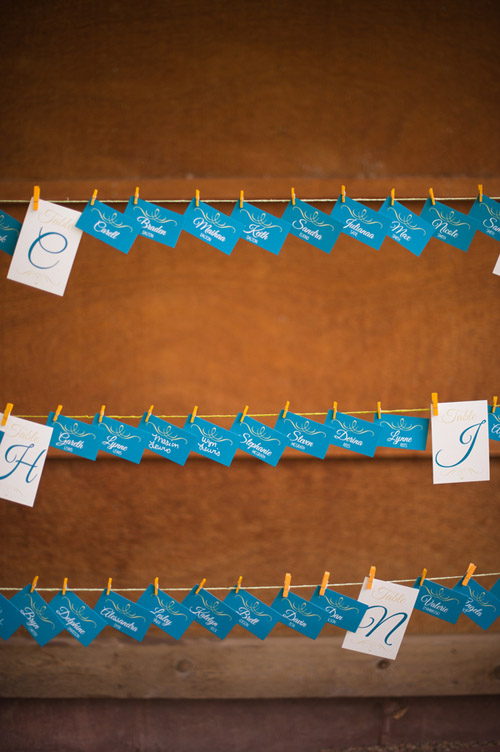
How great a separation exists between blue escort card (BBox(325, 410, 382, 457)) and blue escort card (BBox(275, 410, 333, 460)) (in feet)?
0.07

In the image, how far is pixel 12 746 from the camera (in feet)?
6.98

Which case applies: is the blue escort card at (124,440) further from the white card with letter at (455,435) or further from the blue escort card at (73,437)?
the white card with letter at (455,435)

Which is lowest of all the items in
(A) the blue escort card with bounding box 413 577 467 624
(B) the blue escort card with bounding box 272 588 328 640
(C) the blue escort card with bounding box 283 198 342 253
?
(B) the blue escort card with bounding box 272 588 328 640

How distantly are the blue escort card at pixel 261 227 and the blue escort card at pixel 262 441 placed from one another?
485 mm

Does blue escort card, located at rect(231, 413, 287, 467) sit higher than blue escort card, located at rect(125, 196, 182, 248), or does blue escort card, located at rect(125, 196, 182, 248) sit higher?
blue escort card, located at rect(125, 196, 182, 248)

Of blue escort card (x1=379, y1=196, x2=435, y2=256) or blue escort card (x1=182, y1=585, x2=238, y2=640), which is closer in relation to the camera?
blue escort card (x1=379, y1=196, x2=435, y2=256)

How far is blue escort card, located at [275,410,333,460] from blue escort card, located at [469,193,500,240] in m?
0.72

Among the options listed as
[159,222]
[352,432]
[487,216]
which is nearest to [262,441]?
[352,432]

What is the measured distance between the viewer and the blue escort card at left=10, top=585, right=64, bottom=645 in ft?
5.93

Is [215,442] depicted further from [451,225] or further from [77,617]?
[451,225]

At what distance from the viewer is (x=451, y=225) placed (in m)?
1.71

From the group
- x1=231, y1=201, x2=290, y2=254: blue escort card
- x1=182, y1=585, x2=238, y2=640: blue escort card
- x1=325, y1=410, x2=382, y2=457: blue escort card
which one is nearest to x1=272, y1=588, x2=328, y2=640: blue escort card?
x1=182, y1=585, x2=238, y2=640: blue escort card

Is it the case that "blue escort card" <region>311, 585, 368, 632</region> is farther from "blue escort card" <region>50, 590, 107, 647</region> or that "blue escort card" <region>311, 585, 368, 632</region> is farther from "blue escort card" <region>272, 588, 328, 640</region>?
"blue escort card" <region>50, 590, 107, 647</region>

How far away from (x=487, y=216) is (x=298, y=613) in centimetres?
128
